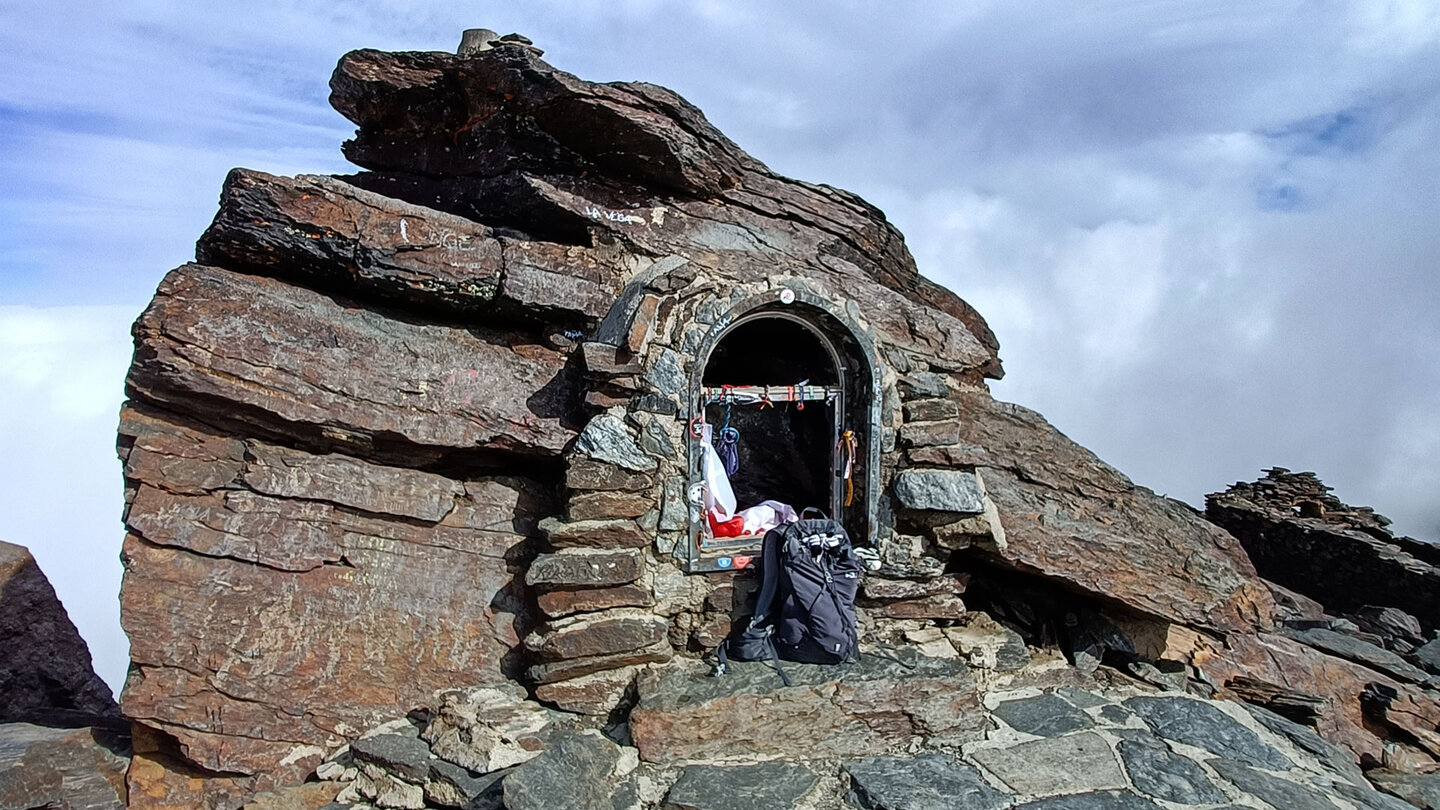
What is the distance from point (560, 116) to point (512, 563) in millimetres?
4195

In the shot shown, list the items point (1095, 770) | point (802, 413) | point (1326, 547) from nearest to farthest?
point (1095, 770) < point (802, 413) < point (1326, 547)

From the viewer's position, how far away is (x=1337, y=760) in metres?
Answer: 6.51

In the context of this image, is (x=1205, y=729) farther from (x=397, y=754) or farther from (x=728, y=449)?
(x=397, y=754)

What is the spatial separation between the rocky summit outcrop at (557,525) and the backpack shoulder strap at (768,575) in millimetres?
230

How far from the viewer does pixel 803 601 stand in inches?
250

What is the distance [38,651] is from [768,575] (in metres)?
7.64

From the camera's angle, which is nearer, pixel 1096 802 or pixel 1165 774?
pixel 1096 802

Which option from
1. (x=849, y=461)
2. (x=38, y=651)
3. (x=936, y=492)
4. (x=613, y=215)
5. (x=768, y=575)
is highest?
(x=613, y=215)

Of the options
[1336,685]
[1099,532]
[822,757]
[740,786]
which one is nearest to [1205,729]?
[1099,532]

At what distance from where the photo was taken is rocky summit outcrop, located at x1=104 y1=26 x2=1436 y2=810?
19.0 feet

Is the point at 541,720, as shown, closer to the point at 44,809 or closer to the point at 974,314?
the point at 44,809

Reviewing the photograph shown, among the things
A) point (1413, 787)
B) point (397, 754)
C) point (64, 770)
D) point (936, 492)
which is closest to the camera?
point (397, 754)

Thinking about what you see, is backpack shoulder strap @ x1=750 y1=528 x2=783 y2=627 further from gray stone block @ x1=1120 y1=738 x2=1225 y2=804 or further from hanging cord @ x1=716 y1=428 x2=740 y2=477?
gray stone block @ x1=1120 y1=738 x2=1225 y2=804

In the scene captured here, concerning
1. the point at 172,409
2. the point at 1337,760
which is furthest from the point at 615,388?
the point at 1337,760
